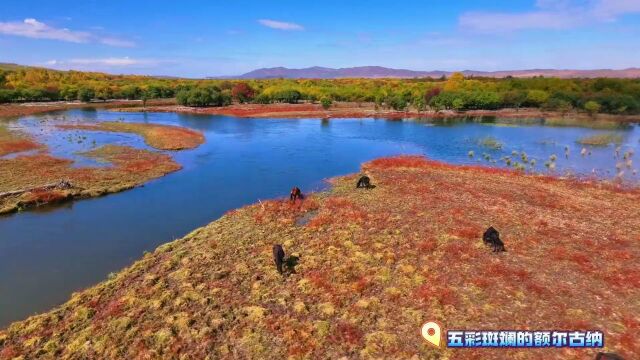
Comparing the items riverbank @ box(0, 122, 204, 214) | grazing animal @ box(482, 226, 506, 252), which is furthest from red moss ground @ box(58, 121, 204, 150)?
grazing animal @ box(482, 226, 506, 252)

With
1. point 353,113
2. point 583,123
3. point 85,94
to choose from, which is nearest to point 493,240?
point 583,123

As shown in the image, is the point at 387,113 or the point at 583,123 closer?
the point at 583,123

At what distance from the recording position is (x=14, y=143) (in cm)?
5491

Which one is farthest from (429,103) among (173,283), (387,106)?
(173,283)

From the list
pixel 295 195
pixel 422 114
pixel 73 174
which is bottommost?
pixel 295 195

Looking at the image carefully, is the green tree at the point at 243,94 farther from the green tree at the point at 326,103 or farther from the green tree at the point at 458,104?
the green tree at the point at 458,104

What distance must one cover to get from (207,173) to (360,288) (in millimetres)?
30584

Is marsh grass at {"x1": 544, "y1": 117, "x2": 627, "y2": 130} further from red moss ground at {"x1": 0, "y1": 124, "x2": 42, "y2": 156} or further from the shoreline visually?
red moss ground at {"x1": 0, "y1": 124, "x2": 42, "y2": 156}

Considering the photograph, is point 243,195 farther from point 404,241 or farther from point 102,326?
point 102,326

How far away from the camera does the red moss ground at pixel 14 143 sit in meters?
51.2

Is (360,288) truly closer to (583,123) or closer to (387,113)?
(583,123)

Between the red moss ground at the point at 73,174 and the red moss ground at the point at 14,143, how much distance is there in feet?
17.4

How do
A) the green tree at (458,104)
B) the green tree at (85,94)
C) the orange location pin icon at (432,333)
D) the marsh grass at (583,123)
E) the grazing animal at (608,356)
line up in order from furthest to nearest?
the green tree at (85,94)
the green tree at (458,104)
the marsh grass at (583,123)
the orange location pin icon at (432,333)
the grazing animal at (608,356)

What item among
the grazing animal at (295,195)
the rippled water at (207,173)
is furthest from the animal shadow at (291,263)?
the grazing animal at (295,195)
